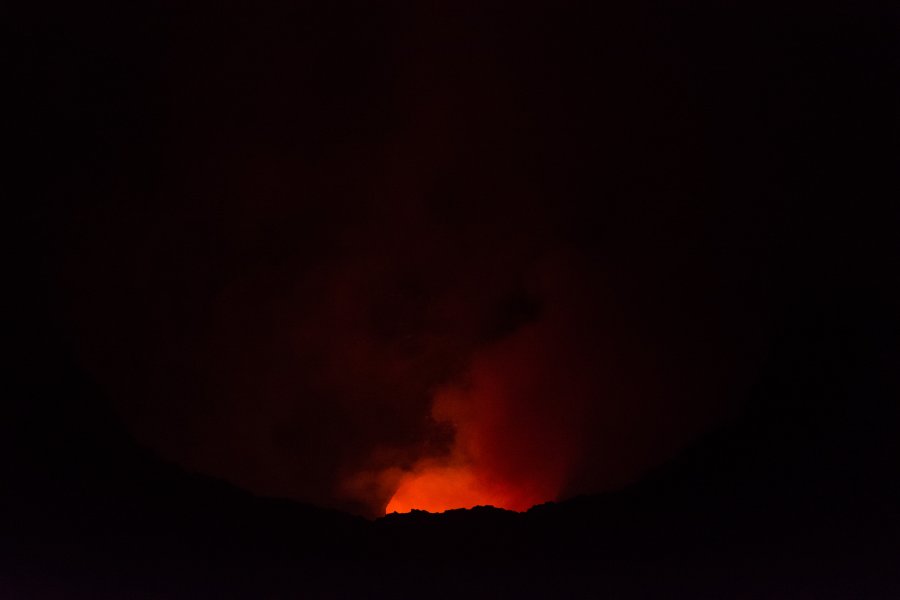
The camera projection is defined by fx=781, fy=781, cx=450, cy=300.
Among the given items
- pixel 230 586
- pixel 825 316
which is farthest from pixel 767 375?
pixel 230 586

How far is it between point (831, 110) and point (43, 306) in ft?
18.0

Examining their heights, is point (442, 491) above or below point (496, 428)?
below

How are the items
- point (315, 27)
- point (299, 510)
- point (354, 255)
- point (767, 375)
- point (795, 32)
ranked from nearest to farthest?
1. point (299, 510)
2. point (767, 375)
3. point (795, 32)
4. point (315, 27)
5. point (354, 255)

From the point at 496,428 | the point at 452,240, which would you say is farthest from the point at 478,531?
the point at 452,240

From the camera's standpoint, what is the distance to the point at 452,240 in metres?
6.61

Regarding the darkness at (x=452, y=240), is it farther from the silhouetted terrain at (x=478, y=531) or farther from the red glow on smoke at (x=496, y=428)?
the silhouetted terrain at (x=478, y=531)

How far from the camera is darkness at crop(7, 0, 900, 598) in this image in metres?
5.11

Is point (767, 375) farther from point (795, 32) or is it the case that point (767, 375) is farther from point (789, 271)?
point (795, 32)

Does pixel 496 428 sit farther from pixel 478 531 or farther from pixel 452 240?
pixel 478 531

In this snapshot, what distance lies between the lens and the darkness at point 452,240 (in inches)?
201

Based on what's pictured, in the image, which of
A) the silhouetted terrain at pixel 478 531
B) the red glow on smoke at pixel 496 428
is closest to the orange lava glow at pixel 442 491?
the red glow on smoke at pixel 496 428

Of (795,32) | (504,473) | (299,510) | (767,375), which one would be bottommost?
(299,510)

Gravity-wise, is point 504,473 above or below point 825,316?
above

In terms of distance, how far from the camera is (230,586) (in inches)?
115
